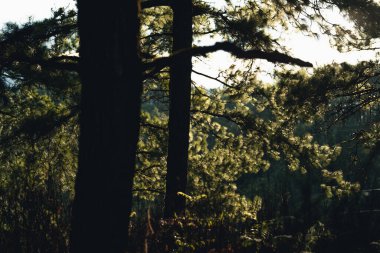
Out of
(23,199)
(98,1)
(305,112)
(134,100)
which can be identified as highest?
(305,112)

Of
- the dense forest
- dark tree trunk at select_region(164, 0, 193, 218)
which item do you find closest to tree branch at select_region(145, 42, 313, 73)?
the dense forest

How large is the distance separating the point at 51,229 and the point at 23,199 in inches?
17.5

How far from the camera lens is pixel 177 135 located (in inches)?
330

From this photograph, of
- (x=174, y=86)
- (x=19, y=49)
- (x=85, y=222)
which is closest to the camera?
(x=85, y=222)

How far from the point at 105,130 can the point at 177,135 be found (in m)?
5.47

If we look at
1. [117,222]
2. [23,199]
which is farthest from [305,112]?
[117,222]

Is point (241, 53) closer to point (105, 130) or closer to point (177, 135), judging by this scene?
point (105, 130)

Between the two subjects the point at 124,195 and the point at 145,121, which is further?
the point at 145,121

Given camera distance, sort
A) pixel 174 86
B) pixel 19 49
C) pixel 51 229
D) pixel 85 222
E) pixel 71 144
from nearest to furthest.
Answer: pixel 85 222 → pixel 51 229 → pixel 19 49 → pixel 174 86 → pixel 71 144

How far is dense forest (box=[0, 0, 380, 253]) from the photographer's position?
117 inches

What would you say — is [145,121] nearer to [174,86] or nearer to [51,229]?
[174,86]

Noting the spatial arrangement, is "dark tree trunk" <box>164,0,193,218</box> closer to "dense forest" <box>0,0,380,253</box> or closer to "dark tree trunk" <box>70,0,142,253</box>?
"dense forest" <box>0,0,380,253</box>

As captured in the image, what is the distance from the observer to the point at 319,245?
4180mm

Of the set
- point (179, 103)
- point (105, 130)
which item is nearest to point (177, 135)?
point (179, 103)
